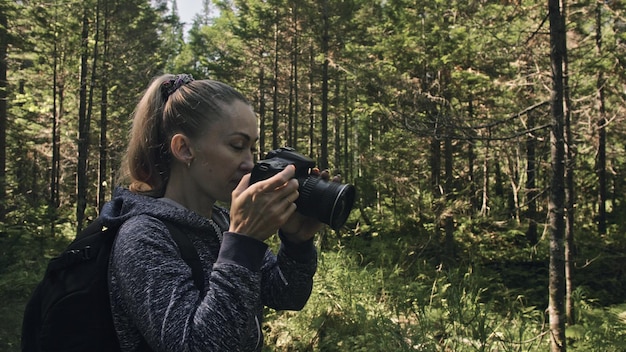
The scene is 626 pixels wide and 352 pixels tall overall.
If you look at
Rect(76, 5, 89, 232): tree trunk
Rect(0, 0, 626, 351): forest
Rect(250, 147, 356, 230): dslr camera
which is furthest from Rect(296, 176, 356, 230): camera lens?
Rect(76, 5, 89, 232): tree trunk

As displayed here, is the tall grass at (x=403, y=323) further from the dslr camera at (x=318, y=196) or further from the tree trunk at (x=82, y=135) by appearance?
the tree trunk at (x=82, y=135)

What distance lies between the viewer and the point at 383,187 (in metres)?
14.8

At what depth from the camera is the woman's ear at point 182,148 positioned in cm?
138

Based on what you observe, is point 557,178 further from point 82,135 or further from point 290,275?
point 82,135

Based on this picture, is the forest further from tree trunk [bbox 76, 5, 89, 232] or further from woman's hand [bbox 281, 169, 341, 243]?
woman's hand [bbox 281, 169, 341, 243]

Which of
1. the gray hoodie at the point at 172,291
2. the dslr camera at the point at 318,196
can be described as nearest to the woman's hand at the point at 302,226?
the dslr camera at the point at 318,196

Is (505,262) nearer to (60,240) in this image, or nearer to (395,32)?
(395,32)

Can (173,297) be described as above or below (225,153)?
below

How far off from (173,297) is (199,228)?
0.32 meters

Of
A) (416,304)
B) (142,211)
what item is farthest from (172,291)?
(416,304)

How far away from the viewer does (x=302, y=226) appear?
64.2 inches

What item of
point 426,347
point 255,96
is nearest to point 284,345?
point 426,347

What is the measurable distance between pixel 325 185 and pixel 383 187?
1356cm

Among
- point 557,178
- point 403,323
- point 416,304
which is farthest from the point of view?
point 416,304
